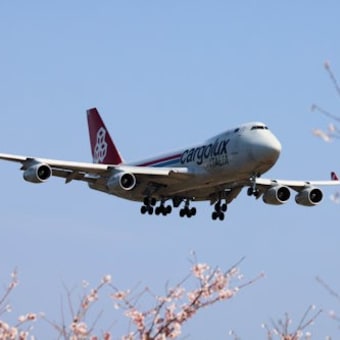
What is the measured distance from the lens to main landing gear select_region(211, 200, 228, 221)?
5347 centimetres

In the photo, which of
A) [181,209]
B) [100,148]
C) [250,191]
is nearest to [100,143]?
[100,148]

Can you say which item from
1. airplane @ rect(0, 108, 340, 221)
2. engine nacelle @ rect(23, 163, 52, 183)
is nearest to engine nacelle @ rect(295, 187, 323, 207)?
airplane @ rect(0, 108, 340, 221)

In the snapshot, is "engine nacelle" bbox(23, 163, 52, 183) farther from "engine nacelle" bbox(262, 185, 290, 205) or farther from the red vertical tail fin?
the red vertical tail fin

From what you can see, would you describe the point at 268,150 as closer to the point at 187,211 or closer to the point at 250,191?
the point at 250,191

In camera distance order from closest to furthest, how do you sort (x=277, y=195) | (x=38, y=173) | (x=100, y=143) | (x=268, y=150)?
1. (x=38, y=173)
2. (x=268, y=150)
3. (x=277, y=195)
4. (x=100, y=143)

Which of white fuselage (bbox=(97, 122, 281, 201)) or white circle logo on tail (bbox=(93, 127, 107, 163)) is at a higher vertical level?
white circle logo on tail (bbox=(93, 127, 107, 163))

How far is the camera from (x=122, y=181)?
5034 cm

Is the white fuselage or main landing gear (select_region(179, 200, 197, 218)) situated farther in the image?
main landing gear (select_region(179, 200, 197, 218))

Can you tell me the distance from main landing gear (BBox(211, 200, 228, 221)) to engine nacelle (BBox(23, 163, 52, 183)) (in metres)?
10.2

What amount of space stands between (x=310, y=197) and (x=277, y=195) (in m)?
2.97

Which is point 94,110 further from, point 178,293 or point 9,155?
point 178,293

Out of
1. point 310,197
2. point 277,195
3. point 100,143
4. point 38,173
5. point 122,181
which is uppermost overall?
point 100,143

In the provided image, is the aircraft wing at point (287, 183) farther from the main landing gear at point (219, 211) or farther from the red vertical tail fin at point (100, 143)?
the red vertical tail fin at point (100, 143)

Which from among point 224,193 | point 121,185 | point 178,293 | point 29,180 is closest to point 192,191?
point 224,193
